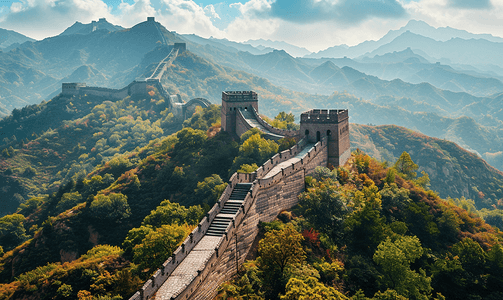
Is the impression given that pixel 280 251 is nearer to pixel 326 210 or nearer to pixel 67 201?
pixel 326 210

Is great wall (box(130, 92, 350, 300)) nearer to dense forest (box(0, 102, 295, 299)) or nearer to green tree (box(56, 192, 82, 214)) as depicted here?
dense forest (box(0, 102, 295, 299))

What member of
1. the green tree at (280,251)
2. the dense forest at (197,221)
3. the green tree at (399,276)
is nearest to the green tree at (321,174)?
the dense forest at (197,221)

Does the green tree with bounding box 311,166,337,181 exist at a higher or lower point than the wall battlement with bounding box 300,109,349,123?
lower

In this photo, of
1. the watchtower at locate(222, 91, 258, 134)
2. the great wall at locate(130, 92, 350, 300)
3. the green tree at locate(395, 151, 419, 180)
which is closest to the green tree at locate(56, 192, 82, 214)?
the watchtower at locate(222, 91, 258, 134)

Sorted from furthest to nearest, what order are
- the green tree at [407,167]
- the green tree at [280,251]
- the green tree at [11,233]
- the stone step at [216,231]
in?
the green tree at [11,233] < the green tree at [407,167] < the stone step at [216,231] < the green tree at [280,251]

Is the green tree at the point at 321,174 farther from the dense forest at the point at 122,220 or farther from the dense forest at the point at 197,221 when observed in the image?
the dense forest at the point at 122,220

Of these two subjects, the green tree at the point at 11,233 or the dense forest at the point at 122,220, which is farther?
the green tree at the point at 11,233

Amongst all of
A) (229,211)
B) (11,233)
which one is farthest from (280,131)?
(11,233)
